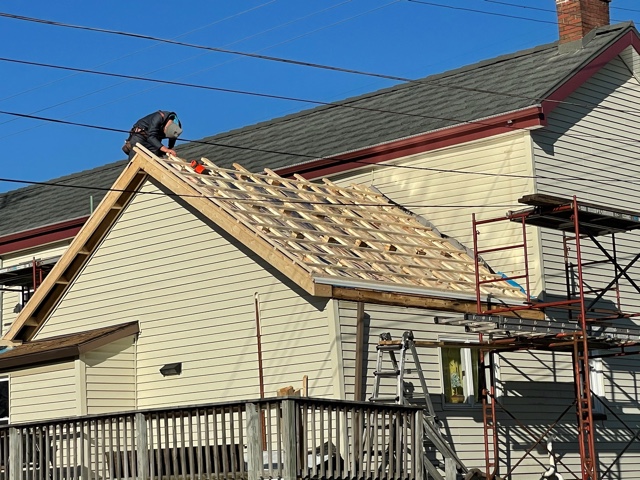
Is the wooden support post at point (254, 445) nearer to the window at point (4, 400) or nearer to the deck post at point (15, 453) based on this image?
the deck post at point (15, 453)

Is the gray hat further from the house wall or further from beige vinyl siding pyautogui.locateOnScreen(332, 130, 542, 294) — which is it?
the house wall

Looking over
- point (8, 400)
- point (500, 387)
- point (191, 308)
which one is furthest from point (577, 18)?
point (8, 400)

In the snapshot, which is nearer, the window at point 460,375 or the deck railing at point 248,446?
the deck railing at point 248,446

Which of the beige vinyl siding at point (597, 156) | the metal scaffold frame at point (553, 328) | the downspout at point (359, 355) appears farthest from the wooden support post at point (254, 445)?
the beige vinyl siding at point (597, 156)

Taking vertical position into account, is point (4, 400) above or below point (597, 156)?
below

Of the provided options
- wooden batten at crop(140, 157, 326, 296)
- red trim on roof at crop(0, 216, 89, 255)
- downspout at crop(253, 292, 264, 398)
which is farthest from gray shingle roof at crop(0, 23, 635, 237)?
downspout at crop(253, 292, 264, 398)

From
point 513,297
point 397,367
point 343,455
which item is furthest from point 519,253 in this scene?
point 343,455

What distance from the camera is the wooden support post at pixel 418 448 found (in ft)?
55.7

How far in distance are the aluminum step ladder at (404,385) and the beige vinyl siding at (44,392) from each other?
581 cm

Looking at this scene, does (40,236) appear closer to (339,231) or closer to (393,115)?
(393,115)

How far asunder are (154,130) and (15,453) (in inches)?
346

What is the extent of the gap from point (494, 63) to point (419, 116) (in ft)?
9.16

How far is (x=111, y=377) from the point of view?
21.3m

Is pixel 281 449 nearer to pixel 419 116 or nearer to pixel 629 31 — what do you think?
pixel 419 116
